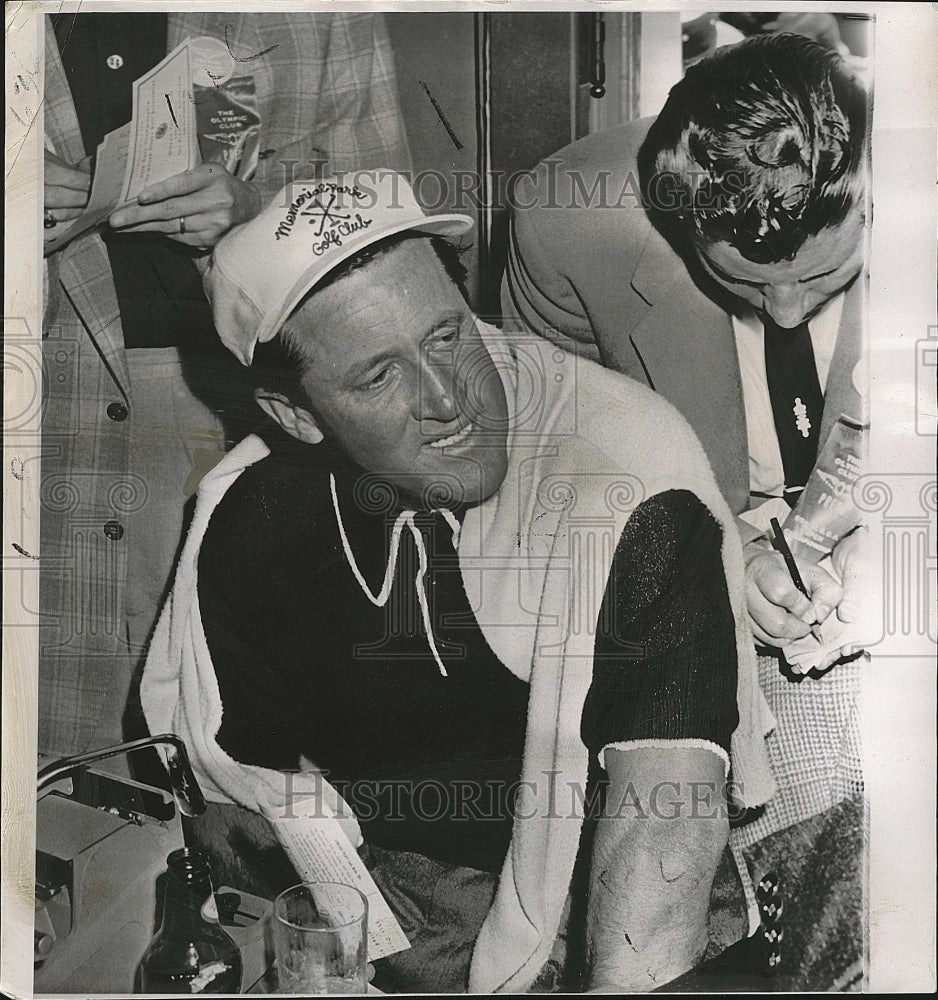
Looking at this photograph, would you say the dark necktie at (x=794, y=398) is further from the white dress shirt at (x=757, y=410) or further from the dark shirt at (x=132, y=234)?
the dark shirt at (x=132, y=234)

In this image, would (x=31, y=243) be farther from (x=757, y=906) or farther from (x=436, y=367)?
Answer: (x=757, y=906)

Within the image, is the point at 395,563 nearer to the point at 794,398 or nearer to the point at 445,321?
the point at 445,321

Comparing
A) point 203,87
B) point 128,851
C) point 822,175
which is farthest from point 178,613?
point 822,175

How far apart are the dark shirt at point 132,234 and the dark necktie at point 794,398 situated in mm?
783

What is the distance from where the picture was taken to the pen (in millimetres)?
1374

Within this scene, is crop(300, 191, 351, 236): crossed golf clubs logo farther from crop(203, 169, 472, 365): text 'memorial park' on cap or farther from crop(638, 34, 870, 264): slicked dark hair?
crop(638, 34, 870, 264): slicked dark hair

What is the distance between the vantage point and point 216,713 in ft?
4.50

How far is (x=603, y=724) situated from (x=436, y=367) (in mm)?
551

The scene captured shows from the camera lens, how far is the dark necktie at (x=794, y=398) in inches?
54.1

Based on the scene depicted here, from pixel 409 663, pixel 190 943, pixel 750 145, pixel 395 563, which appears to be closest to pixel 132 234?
pixel 395 563

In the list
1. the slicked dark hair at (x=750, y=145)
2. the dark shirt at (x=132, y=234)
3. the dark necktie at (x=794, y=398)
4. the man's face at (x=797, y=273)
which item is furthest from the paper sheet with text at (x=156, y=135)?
the dark necktie at (x=794, y=398)

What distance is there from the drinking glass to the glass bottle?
3.2 inches

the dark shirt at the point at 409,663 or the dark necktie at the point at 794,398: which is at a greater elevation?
the dark necktie at the point at 794,398

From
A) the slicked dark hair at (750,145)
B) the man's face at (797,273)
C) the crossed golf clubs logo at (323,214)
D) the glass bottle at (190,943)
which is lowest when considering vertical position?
the glass bottle at (190,943)
